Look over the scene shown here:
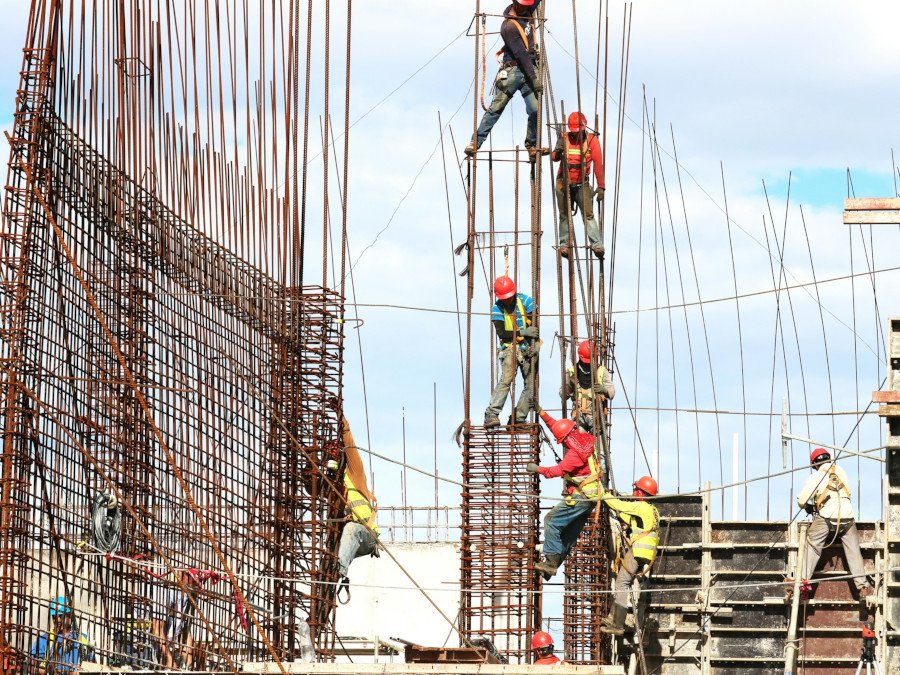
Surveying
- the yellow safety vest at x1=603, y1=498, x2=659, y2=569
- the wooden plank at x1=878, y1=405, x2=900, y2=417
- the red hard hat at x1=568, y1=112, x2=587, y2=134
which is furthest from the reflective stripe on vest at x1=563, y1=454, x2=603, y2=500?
the red hard hat at x1=568, y1=112, x2=587, y2=134

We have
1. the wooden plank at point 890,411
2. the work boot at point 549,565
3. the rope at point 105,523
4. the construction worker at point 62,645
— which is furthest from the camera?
the work boot at point 549,565

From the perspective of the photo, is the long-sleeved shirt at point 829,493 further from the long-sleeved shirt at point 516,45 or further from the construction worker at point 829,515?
the long-sleeved shirt at point 516,45

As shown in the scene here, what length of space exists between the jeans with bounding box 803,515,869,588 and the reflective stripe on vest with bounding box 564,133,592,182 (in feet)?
19.1

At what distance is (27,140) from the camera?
19016 millimetres

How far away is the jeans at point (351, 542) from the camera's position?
73.5 feet

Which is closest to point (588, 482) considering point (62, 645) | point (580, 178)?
point (580, 178)

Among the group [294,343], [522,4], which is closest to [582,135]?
[522,4]

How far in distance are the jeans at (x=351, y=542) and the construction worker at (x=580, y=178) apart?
182 inches

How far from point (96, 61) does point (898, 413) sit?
10293 millimetres

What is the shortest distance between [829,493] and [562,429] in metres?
3.30

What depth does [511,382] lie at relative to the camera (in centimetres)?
2250

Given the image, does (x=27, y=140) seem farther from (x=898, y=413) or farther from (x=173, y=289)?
(x=898, y=413)

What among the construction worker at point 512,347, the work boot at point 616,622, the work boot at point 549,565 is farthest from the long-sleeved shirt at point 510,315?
the work boot at point 616,622

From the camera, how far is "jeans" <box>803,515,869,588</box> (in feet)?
68.5
